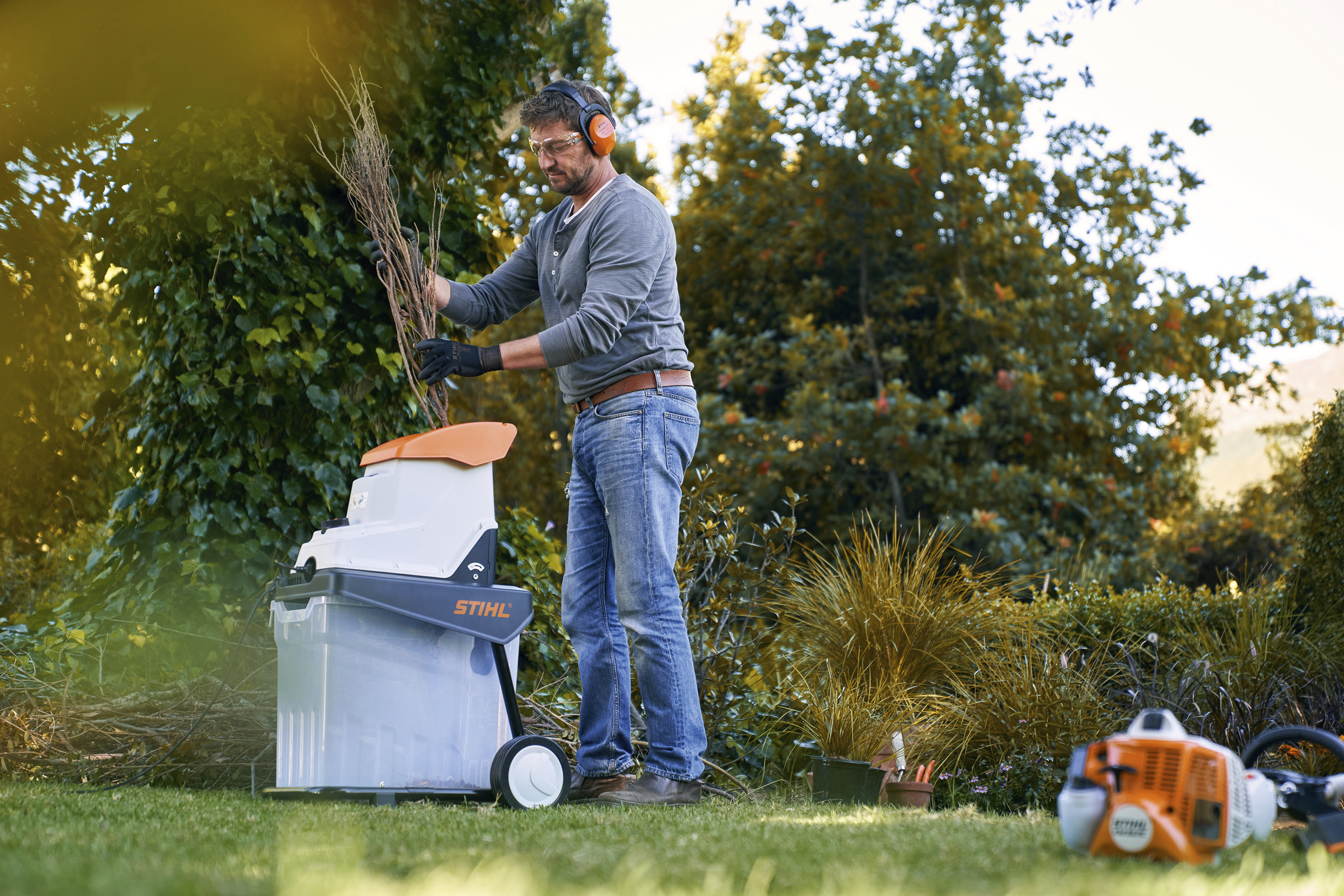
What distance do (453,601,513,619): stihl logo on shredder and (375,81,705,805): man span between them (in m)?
0.29

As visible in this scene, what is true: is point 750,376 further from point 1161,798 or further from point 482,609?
point 1161,798

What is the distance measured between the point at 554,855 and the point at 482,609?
2.92 ft

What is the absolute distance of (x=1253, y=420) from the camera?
75.0 feet

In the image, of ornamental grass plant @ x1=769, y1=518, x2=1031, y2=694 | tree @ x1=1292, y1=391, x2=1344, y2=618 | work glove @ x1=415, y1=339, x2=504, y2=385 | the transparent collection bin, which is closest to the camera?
the transparent collection bin

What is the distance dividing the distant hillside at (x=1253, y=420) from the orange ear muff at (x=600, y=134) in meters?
3.02

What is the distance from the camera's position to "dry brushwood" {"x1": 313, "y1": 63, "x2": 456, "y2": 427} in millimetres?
3023

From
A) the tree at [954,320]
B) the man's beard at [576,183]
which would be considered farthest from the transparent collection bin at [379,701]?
the tree at [954,320]

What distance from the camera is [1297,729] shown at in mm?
1877

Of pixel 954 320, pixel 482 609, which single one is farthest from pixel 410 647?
pixel 954 320

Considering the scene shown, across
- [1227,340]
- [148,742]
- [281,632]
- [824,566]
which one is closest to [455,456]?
[281,632]

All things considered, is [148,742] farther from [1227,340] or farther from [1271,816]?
[1227,340]

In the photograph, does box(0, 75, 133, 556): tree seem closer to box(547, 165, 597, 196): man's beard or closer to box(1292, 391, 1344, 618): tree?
box(547, 165, 597, 196): man's beard

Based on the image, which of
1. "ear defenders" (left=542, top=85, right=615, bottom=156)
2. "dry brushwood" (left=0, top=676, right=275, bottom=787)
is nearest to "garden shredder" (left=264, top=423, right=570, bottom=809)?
"dry brushwood" (left=0, top=676, right=275, bottom=787)

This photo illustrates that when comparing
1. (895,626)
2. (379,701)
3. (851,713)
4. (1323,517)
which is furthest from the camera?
(1323,517)
